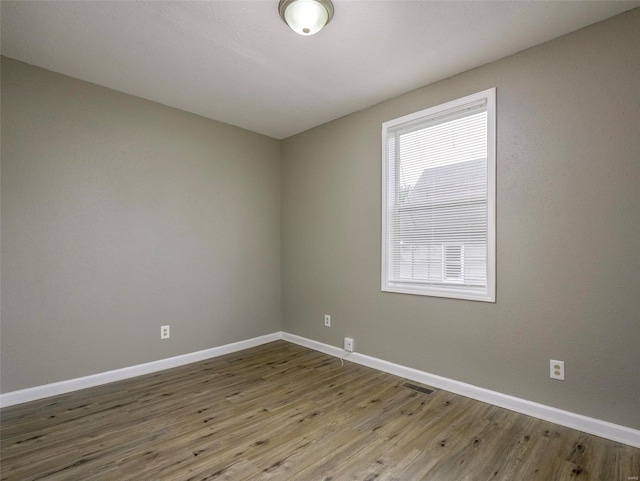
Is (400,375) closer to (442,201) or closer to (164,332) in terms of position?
(442,201)

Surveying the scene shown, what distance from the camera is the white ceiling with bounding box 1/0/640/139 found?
6.48ft

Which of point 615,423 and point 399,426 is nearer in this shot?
point 615,423

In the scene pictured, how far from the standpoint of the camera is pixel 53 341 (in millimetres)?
2645

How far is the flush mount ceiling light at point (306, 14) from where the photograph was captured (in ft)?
6.16

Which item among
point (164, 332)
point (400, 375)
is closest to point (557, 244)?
point (400, 375)

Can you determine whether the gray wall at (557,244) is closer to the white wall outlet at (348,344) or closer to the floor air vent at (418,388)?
the floor air vent at (418,388)

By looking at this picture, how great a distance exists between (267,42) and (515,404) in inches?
123

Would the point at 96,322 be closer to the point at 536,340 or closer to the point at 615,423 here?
the point at 536,340

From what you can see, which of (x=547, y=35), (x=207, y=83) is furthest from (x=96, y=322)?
(x=547, y=35)

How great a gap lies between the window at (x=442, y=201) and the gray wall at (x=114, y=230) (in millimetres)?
1790

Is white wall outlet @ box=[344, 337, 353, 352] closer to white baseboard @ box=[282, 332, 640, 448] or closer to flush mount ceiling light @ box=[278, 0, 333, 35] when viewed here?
white baseboard @ box=[282, 332, 640, 448]

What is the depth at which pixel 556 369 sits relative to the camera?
221cm

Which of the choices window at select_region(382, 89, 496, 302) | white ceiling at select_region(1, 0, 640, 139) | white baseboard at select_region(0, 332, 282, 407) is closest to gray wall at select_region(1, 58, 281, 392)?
white baseboard at select_region(0, 332, 282, 407)

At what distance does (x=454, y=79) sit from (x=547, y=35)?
0.66 m
